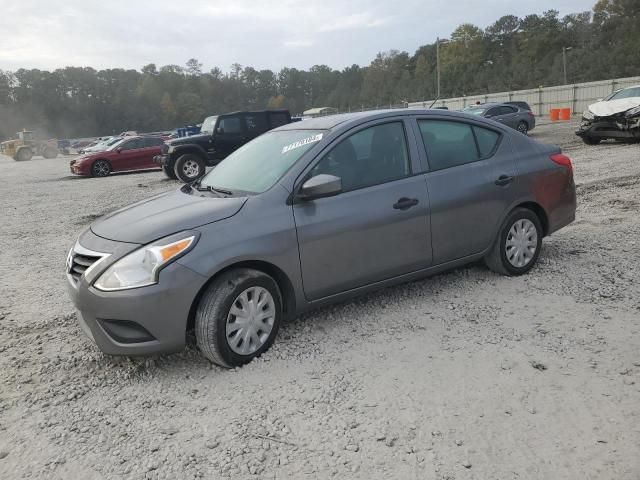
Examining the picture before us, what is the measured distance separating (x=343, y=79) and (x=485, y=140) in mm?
125982

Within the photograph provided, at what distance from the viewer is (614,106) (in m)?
14.0

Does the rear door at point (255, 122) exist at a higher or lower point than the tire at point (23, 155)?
higher

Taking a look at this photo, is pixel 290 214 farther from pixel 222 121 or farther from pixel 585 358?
pixel 222 121

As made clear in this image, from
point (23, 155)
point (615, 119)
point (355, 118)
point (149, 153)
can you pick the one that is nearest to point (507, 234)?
point (355, 118)

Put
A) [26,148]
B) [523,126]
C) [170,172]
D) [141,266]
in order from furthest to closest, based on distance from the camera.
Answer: [26,148]
[523,126]
[170,172]
[141,266]

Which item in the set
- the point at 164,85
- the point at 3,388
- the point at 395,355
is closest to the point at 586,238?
the point at 395,355

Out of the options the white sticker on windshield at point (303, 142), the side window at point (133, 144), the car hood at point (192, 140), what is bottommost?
the side window at point (133, 144)

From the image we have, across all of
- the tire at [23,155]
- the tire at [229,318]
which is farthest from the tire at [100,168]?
the tire at [23,155]

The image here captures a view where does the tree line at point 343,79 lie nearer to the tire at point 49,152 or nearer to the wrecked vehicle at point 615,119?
the tire at point 49,152

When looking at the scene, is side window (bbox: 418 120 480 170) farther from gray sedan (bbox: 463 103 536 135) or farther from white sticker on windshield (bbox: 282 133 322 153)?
gray sedan (bbox: 463 103 536 135)

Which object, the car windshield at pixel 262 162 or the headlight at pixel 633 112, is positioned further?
the headlight at pixel 633 112

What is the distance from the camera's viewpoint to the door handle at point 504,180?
15.2 ft

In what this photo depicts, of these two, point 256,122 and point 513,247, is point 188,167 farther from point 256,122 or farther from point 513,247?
point 513,247

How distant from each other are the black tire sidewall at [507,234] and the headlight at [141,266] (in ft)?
9.16
